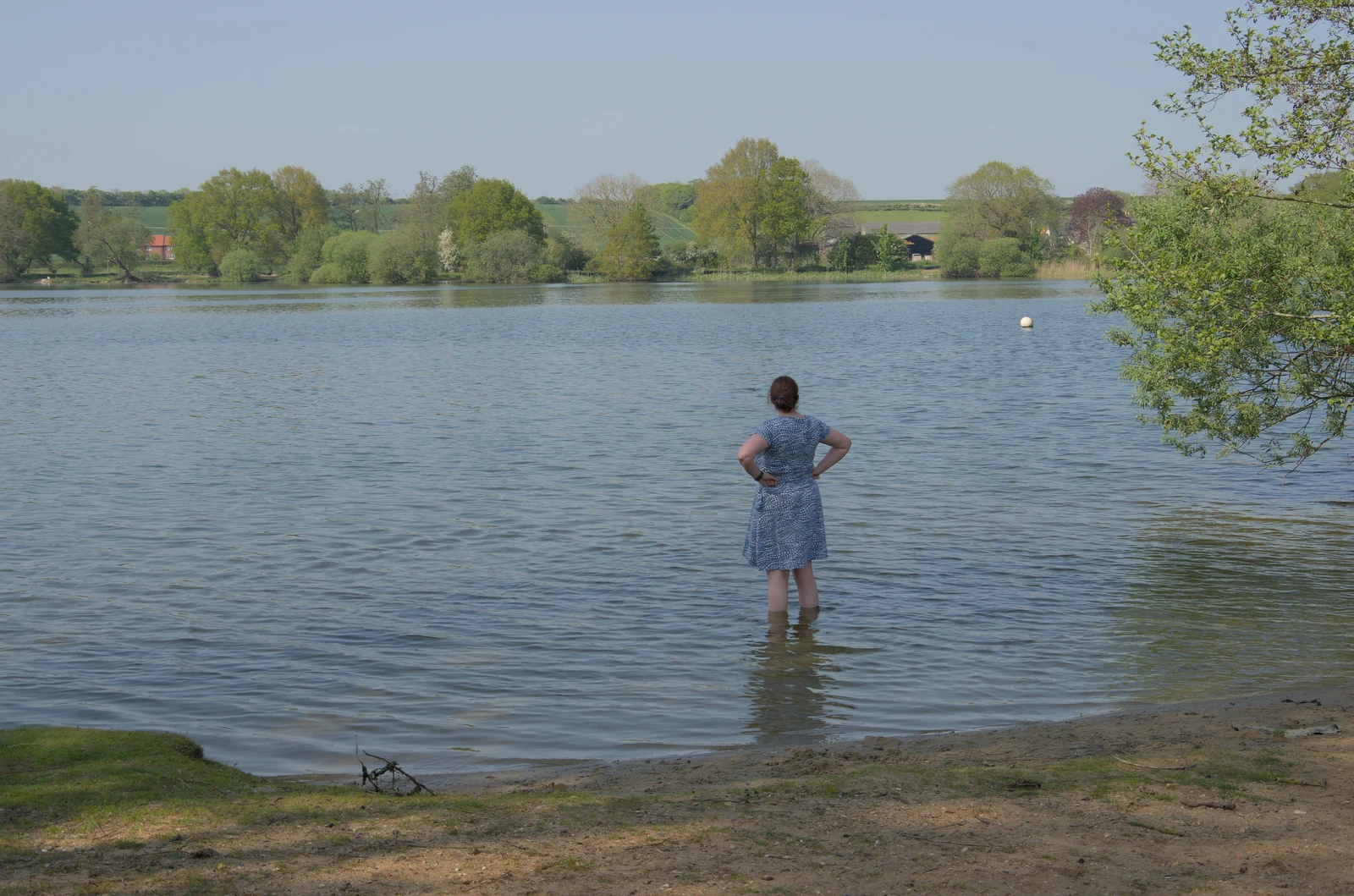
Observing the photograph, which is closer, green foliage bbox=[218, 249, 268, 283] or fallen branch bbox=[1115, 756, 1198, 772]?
fallen branch bbox=[1115, 756, 1198, 772]

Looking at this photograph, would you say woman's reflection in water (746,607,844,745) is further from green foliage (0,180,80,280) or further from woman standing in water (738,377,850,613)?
green foliage (0,180,80,280)

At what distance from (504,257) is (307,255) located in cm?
2387

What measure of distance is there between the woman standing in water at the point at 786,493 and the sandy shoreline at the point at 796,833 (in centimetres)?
348

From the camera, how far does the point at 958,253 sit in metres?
120

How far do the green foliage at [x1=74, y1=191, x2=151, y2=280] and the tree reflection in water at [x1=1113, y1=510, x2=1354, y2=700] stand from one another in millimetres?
134029

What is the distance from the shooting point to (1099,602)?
1150cm

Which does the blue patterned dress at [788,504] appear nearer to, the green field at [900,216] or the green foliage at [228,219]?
the green foliage at [228,219]

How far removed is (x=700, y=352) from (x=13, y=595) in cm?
3387

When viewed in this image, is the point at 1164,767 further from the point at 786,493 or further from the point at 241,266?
the point at 241,266

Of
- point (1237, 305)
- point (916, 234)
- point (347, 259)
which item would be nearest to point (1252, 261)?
point (1237, 305)

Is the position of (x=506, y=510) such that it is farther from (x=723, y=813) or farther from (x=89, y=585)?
(x=723, y=813)

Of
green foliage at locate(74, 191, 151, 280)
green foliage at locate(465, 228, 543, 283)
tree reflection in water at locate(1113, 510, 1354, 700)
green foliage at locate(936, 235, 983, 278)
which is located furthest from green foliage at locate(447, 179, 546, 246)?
tree reflection in water at locate(1113, 510, 1354, 700)

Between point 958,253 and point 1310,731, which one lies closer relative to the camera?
point 1310,731

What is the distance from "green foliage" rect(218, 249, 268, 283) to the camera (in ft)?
422
